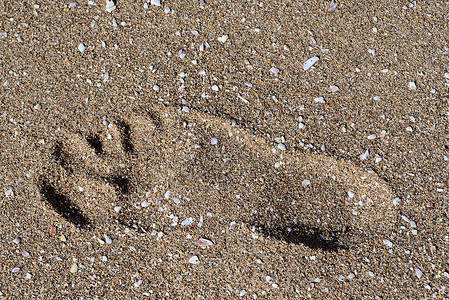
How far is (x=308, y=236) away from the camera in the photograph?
2.10 m

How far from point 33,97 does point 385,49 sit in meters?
1.90

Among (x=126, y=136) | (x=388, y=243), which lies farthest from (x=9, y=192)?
(x=388, y=243)

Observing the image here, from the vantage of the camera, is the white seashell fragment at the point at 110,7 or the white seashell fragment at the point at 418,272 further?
the white seashell fragment at the point at 110,7

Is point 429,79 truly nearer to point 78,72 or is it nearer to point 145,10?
point 145,10

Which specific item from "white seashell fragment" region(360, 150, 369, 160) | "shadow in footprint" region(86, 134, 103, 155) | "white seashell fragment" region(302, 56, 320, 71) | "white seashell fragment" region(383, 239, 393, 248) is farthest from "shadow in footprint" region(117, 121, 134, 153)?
"white seashell fragment" region(383, 239, 393, 248)

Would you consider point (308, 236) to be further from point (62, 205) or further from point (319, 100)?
point (62, 205)

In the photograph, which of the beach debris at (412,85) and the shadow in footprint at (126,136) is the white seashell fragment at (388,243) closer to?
the beach debris at (412,85)

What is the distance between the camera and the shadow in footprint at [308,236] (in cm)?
207

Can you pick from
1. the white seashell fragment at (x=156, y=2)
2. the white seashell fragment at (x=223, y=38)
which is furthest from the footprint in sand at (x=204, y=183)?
the white seashell fragment at (x=156, y=2)

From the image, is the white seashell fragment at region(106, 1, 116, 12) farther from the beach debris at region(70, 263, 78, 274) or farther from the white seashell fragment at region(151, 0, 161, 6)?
the beach debris at region(70, 263, 78, 274)

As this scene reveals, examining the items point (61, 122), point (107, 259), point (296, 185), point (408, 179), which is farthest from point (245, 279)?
point (61, 122)

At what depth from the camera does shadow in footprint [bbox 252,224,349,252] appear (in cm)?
207

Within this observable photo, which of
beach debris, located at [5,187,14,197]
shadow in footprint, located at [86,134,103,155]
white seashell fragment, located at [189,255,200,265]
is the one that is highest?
shadow in footprint, located at [86,134,103,155]

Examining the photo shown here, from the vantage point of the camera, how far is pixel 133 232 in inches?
82.0
